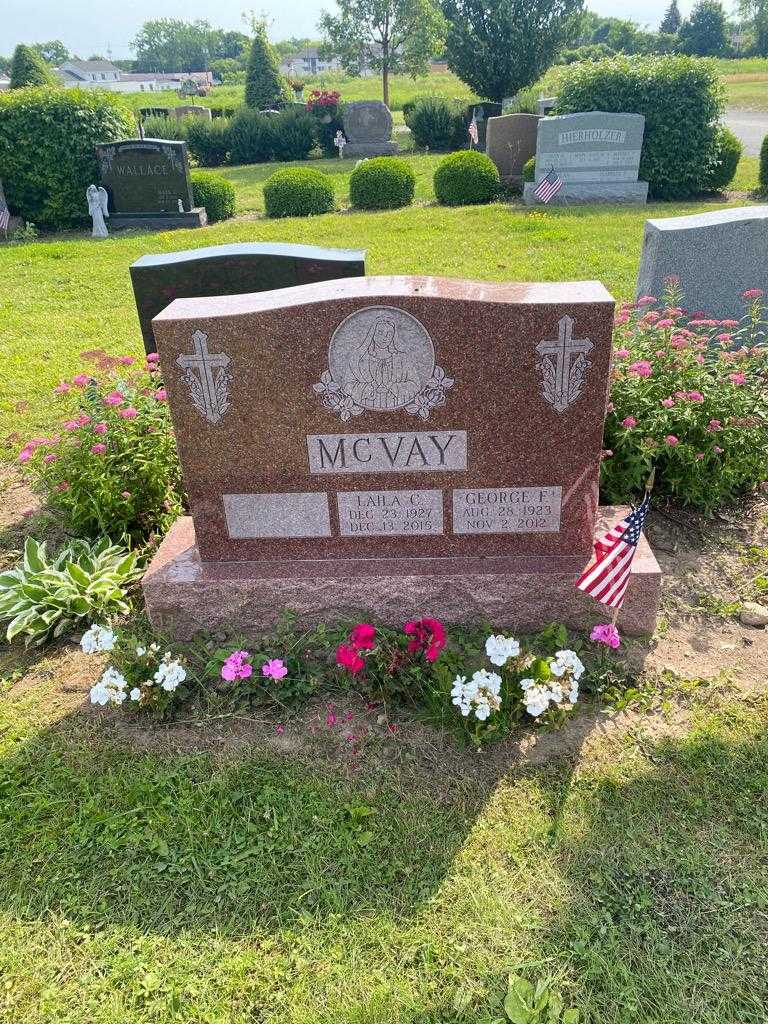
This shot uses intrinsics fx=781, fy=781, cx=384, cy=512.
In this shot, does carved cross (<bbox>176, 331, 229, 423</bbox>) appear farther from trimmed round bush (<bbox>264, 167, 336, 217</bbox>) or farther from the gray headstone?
trimmed round bush (<bbox>264, 167, 336, 217</bbox>)

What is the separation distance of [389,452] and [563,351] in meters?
0.94

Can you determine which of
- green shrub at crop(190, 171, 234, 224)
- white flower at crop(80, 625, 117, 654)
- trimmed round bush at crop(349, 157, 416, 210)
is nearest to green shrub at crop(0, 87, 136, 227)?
green shrub at crop(190, 171, 234, 224)

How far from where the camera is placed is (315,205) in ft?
49.0

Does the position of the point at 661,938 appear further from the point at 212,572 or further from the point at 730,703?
the point at 212,572

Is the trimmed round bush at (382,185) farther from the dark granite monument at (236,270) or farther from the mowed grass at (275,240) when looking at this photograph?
the dark granite monument at (236,270)

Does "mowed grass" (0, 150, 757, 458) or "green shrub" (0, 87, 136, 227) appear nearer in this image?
"mowed grass" (0, 150, 757, 458)

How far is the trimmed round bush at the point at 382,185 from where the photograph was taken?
48.6 feet

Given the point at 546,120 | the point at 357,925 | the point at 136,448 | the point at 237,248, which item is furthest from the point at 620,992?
the point at 546,120

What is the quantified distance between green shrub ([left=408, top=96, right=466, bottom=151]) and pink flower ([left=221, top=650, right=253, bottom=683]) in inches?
893

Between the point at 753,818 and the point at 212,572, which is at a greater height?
the point at 212,572

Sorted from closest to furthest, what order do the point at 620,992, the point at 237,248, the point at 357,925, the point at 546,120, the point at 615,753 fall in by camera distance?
1. the point at 620,992
2. the point at 357,925
3. the point at 615,753
4. the point at 237,248
5. the point at 546,120

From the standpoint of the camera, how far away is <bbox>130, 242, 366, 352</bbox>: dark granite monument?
17.3ft

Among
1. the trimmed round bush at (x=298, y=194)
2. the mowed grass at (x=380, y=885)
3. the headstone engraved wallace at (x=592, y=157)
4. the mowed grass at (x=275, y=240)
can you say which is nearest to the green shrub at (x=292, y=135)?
the mowed grass at (x=275, y=240)

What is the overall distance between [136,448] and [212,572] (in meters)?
1.15
